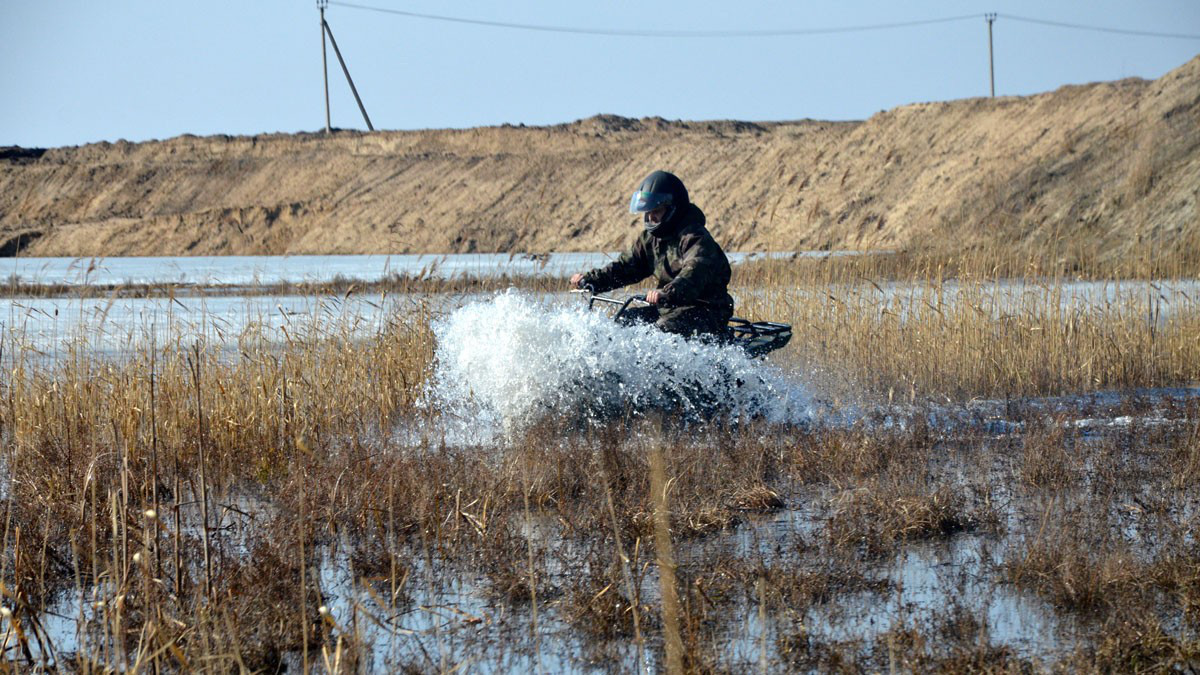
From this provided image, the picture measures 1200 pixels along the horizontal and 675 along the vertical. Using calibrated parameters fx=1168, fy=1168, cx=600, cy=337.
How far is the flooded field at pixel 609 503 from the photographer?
424 centimetres

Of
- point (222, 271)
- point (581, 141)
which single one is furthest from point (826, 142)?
point (222, 271)

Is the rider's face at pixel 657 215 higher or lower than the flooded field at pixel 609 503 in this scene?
higher

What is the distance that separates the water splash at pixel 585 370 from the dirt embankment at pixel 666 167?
531 inches

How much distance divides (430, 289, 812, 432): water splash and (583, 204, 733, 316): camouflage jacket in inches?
13.9

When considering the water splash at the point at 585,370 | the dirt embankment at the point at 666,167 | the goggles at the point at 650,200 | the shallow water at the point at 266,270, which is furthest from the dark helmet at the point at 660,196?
the shallow water at the point at 266,270

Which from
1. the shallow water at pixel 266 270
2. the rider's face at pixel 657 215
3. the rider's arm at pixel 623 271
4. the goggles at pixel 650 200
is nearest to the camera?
the goggles at pixel 650 200

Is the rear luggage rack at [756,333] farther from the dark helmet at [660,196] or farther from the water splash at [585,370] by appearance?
the dark helmet at [660,196]

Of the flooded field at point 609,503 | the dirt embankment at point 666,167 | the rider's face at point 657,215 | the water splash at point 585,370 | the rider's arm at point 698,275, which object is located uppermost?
the dirt embankment at point 666,167

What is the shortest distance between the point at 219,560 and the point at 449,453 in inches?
102

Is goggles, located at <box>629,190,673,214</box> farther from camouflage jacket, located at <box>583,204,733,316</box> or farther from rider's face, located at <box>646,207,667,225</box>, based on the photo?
camouflage jacket, located at <box>583,204,733,316</box>

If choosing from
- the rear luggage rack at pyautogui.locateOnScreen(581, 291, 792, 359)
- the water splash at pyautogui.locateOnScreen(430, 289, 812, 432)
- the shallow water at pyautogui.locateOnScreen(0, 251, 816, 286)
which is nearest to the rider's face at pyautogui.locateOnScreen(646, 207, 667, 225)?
the rear luggage rack at pyautogui.locateOnScreen(581, 291, 792, 359)

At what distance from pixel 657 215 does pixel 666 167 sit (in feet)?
178

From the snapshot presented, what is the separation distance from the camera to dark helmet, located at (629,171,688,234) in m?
8.52

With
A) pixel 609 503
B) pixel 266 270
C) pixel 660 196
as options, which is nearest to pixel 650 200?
pixel 660 196
